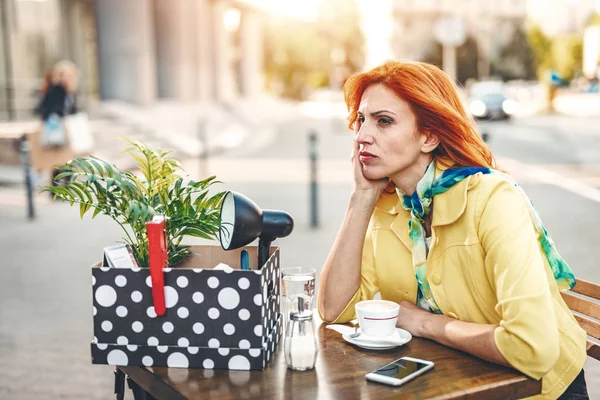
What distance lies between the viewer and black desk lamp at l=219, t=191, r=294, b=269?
6.74ft


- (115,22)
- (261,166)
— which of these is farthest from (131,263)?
(115,22)

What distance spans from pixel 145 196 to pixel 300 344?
0.63 meters

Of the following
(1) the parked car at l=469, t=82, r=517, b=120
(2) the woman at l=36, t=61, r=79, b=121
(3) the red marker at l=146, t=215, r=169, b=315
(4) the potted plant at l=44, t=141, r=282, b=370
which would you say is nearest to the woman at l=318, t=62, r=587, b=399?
(4) the potted plant at l=44, t=141, r=282, b=370

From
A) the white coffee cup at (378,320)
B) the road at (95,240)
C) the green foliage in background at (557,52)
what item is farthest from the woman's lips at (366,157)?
the green foliage in background at (557,52)

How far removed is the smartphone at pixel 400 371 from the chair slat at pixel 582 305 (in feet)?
2.70

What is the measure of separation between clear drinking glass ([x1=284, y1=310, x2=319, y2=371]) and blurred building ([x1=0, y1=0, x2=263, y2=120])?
62.3ft

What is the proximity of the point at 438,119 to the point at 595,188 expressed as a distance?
10304mm

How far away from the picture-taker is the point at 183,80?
27719 millimetres

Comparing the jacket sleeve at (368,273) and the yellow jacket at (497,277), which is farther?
the jacket sleeve at (368,273)

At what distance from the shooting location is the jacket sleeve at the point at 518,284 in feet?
6.89

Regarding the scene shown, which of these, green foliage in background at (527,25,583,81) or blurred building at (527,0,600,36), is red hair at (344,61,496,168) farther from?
blurred building at (527,0,600,36)

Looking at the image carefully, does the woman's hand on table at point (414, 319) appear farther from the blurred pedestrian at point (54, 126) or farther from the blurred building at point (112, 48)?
the blurred building at point (112, 48)

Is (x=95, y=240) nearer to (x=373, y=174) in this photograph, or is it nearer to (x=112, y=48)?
(x=373, y=174)

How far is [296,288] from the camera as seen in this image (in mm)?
2246
